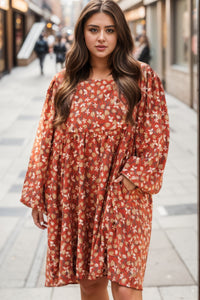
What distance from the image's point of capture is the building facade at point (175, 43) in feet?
44.6

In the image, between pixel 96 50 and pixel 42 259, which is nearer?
pixel 96 50

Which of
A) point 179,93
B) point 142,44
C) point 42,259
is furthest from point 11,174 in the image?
point 142,44

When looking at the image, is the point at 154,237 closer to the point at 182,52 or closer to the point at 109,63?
the point at 109,63

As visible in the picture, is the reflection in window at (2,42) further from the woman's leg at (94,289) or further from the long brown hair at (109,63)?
the woman's leg at (94,289)

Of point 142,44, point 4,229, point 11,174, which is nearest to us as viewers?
point 4,229

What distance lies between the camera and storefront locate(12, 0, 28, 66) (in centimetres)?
2958

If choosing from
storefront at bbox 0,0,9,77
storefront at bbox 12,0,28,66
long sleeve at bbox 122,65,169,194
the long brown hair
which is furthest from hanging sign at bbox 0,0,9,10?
long sleeve at bbox 122,65,169,194

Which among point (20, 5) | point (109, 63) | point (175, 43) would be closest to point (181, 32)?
point (175, 43)

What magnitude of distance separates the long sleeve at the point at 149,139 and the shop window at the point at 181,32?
470 inches

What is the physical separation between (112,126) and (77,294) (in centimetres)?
166

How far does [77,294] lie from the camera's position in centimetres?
359

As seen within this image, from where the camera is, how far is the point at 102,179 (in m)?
2.38

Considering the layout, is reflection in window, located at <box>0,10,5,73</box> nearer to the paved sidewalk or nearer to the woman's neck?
the paved sidewalk

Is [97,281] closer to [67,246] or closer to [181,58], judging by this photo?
[67,246]
